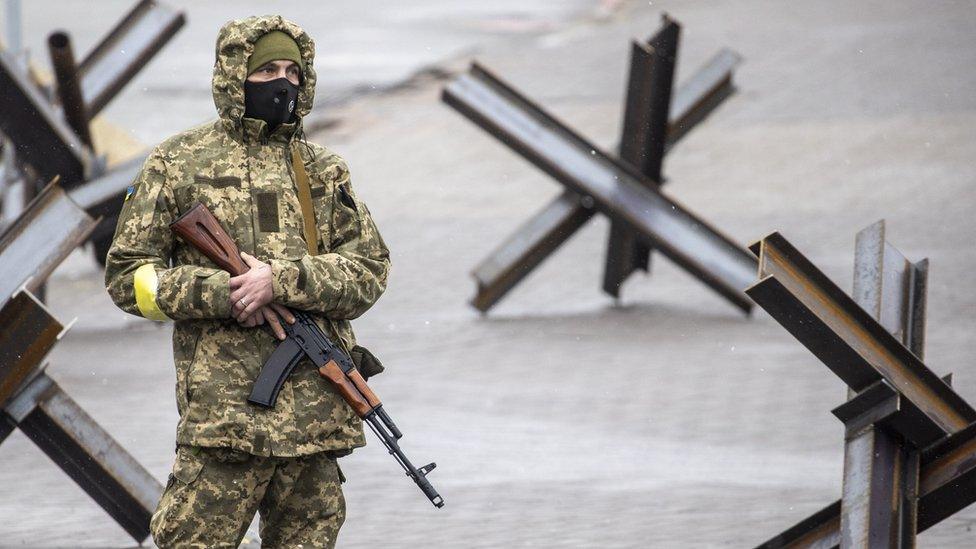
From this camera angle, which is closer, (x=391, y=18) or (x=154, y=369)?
(x=154, y=369)

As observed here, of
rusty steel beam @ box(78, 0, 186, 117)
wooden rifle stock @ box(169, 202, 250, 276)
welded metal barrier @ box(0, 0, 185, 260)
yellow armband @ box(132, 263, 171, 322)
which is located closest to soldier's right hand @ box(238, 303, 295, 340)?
wooden rifle stock @ box(169, 202, 250, 276)

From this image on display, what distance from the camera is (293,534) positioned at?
4.52 meters

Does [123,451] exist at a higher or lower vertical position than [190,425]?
higher

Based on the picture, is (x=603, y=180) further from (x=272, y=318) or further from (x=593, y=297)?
(x=272, y=318)

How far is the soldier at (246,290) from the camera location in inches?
171

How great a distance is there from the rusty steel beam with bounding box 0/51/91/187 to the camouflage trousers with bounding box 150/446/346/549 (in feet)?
17.7

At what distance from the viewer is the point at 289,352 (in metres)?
4.37

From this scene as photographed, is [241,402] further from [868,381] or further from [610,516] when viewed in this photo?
[610,516]

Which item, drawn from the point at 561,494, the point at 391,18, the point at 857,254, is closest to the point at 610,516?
the point at 561,494

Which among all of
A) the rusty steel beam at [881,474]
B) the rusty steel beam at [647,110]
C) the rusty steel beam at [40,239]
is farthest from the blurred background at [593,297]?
the rusty steel beam at [881,474]

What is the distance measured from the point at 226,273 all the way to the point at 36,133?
5.68 meters

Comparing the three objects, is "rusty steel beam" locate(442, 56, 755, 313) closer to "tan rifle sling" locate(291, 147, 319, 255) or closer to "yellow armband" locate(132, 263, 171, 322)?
"tan rifle sling" locate(291, 147, 319, 255)

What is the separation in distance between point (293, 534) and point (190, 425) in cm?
42

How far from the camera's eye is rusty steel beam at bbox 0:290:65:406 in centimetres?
515
